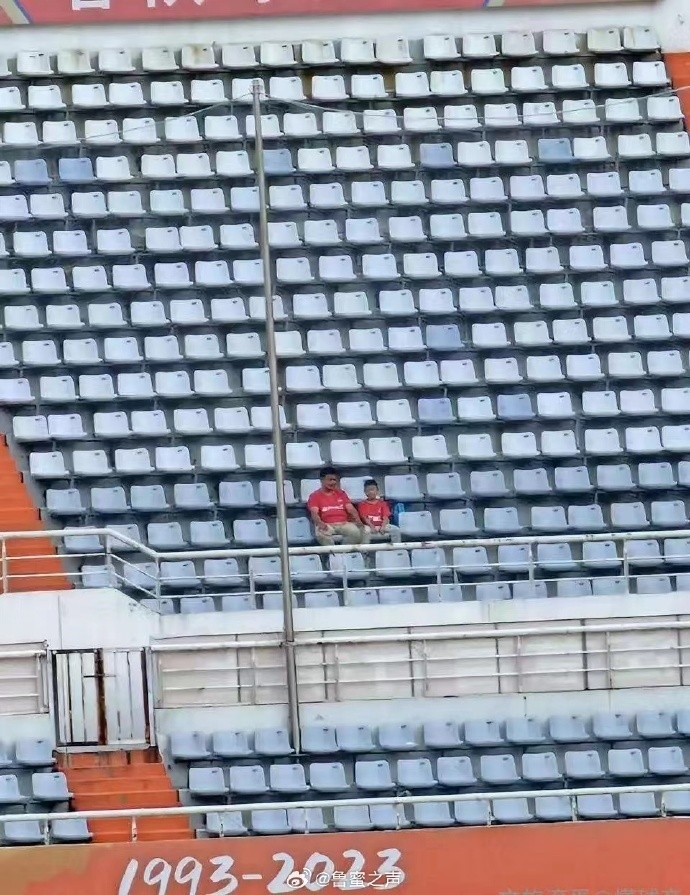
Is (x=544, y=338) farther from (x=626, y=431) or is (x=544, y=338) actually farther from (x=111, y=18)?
(x=111, y=18)

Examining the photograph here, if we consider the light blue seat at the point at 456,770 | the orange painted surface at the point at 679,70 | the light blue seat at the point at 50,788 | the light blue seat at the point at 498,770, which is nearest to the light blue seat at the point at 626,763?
the light blue seat at the point at 498,770

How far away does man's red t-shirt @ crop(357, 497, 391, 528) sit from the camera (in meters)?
14.2

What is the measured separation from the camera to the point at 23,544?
1428cm

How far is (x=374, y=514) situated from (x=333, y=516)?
0.26 m

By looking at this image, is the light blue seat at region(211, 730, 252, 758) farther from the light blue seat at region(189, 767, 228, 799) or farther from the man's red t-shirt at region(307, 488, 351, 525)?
the man's red t-shirt at region(307, 488, 351, 525)

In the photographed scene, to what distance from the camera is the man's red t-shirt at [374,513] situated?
46.6 feet

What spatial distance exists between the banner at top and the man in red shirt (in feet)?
12.4

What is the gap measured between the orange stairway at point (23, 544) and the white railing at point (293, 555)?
0.05 feet

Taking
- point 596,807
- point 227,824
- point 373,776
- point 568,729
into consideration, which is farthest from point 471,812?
point 227,824

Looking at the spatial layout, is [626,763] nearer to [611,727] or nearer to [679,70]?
[611,727]

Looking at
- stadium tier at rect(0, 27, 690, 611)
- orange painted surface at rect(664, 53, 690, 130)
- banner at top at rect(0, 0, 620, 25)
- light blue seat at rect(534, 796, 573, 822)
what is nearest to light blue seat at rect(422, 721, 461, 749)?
light blue seat at rect(534, 796, 573, 822)

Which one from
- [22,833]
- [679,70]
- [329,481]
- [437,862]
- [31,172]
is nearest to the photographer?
[437,862]

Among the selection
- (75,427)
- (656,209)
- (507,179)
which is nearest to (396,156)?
(507,179)

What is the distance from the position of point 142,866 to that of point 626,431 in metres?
4.79
